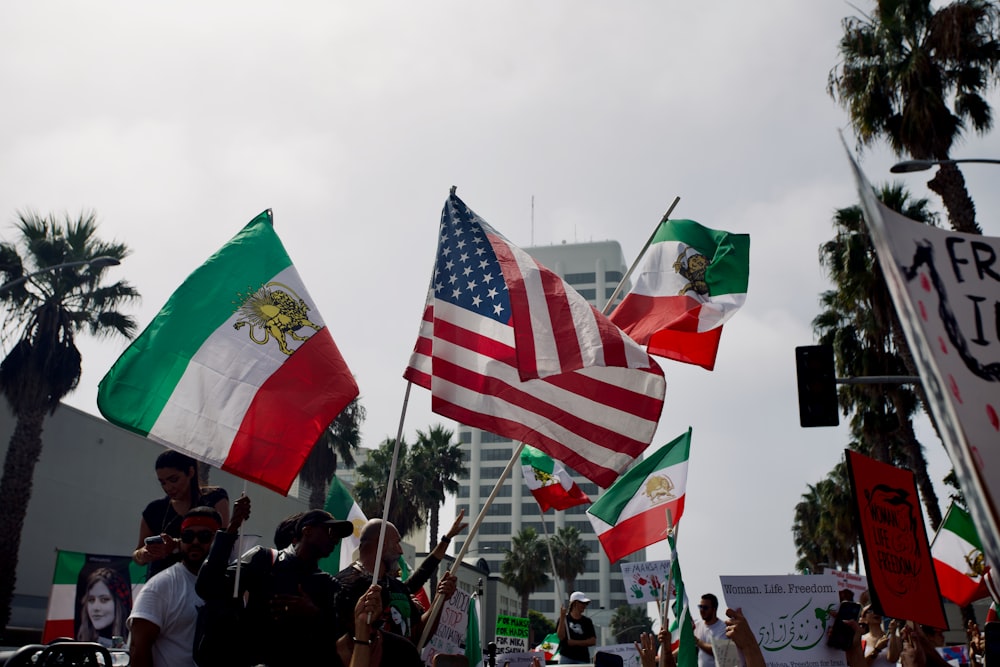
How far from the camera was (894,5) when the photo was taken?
19.6 meters

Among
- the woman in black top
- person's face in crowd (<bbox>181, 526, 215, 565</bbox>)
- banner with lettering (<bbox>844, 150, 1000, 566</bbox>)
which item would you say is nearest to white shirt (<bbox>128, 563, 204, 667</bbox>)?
person's face in crowd (<bbox>181, 526, 215, 565</bbox>)

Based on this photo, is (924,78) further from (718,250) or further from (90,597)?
(90,597)

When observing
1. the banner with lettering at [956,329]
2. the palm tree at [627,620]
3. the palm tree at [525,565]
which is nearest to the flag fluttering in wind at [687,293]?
the banner with lettering at [956,329]

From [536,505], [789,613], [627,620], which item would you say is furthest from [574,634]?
[536,505]

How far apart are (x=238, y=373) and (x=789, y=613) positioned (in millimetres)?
4747

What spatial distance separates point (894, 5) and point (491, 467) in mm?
123709

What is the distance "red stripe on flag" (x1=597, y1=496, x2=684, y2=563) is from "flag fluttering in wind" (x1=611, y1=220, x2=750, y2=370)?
101 inches

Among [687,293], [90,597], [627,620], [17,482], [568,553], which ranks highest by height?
[568,553]

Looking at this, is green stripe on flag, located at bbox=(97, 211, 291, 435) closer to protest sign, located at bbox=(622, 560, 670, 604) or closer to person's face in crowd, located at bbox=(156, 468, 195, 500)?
person's face in crowd, located at bbox=(156, 468, 195, 500)

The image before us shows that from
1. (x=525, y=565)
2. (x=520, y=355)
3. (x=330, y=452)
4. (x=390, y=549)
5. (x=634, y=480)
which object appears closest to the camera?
(x=390, y=549)

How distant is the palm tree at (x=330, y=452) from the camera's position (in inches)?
1417

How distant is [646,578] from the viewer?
15.2 metres

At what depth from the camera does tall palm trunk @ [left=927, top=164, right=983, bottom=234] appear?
16.9 m

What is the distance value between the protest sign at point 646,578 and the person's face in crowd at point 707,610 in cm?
436
